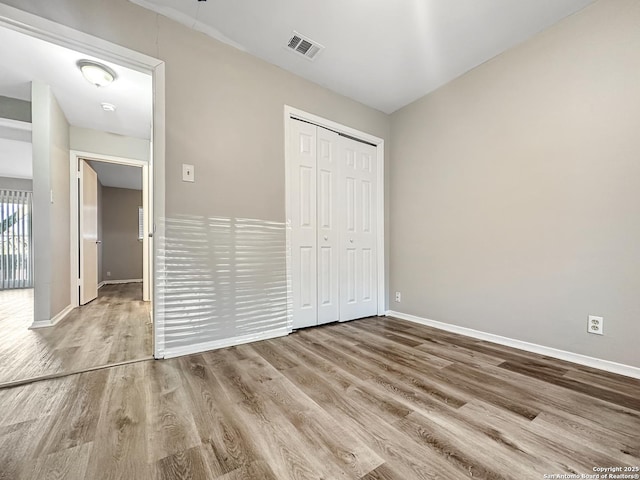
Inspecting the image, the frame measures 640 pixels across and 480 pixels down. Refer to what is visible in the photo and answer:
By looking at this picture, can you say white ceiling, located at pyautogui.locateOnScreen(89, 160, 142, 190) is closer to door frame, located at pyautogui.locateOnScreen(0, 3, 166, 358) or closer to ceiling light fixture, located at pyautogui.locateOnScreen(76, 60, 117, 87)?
ceiling light fixture, located at pyautogui.locateOnScreen(76, 60, 117, 87)

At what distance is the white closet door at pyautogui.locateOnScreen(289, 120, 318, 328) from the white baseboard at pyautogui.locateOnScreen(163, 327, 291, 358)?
23 cm

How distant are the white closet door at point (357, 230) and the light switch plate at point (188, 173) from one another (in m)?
1.53

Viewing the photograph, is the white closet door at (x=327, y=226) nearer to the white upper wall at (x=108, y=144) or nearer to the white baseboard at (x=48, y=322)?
the white baseboard at (x=48, y=322)

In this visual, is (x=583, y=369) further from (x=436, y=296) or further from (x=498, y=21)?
(x=498, y=21)

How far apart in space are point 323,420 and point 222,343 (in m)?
1.24

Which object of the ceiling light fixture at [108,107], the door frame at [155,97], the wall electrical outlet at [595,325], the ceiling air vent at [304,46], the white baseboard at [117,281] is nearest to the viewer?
the door frame at [155,97]

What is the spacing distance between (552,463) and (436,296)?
6.30 feet

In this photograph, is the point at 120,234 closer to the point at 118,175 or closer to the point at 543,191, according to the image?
the point at 118,175

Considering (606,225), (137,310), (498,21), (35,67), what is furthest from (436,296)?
(35,67)

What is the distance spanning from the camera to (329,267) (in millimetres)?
2949

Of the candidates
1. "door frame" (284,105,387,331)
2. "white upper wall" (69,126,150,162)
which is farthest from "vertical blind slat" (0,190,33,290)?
"door frame" (284,105,387,331)

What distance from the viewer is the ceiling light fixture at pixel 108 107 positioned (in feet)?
10.5

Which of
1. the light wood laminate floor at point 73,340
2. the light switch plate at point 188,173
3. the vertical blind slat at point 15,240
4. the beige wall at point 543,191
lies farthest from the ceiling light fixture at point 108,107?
the vertical blind slat at point 15,240

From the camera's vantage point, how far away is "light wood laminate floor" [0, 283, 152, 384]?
188 cm
